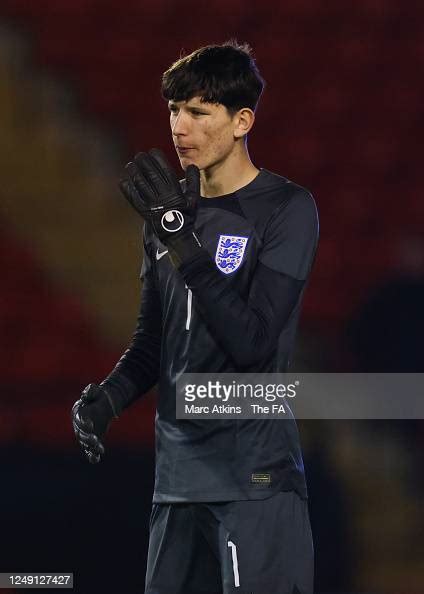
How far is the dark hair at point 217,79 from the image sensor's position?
1493mm

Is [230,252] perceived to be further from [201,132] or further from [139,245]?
[139,245]

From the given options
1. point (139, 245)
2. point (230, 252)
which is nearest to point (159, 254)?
point (230, 252)

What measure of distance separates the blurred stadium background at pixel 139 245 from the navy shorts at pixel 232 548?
1.37 metres

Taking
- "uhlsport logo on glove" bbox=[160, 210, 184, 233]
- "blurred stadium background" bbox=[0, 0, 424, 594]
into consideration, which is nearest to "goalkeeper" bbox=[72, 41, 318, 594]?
"uhlsport logo on glove" bbox=[160, 210, 184, 233]

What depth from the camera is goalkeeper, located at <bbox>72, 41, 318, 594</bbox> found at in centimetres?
141

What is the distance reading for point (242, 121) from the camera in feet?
5.02

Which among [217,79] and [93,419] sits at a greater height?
[217,79]

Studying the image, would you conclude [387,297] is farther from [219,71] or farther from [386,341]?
[219,71]

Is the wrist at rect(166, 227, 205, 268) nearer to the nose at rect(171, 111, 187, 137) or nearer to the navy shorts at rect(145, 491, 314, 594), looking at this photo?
the nose at rect(171, 111, 187, 137)

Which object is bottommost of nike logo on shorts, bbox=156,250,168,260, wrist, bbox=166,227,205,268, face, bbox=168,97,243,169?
wrist, bbox=166,227,205,268

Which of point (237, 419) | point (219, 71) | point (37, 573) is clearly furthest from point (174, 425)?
point (37, 573)

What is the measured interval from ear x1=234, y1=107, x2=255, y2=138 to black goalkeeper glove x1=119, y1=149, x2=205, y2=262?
135 mm

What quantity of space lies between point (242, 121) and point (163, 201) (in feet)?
0.69

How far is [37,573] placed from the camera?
9.02 feet
